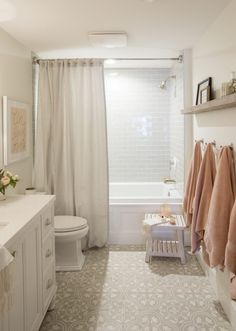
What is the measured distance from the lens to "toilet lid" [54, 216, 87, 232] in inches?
123

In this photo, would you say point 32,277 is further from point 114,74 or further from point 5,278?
point 114,74

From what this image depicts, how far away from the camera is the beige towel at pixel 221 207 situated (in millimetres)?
2098

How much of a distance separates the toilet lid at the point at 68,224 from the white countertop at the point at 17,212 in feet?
2.29

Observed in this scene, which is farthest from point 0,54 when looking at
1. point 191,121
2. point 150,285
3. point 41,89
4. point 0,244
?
point 150,285

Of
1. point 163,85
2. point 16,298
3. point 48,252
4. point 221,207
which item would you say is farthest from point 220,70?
point 163,85

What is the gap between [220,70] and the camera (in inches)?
98.6

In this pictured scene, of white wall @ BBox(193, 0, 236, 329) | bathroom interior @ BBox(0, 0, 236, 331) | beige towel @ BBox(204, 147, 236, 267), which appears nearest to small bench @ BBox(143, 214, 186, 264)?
bathroom interior @ BBox(0, 0, 236, 331)

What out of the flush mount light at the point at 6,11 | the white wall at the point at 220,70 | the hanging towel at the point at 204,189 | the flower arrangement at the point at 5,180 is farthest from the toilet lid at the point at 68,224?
the flush mount light at the point at 6,11

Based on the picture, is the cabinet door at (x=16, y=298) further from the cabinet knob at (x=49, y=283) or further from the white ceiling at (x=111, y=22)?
the white ceiling at (x=111, y=22)

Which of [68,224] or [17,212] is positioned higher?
[17,212]

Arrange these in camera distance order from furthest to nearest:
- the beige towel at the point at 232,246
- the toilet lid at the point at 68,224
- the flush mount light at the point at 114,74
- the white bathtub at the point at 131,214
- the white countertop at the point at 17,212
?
the flush mount light at the point at 114,74, the white bathtub at the point at 131,214, the toilet lid at the point at 68,224, the beige towel at the point at 232,246, the white countertop at the point at 17,212

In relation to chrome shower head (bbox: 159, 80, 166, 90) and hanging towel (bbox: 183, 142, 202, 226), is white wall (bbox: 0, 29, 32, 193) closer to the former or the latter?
hanging towel (bbox: 183, 142, 202, 226)

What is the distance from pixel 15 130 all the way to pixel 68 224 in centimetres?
106

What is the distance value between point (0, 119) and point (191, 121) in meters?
2.08
